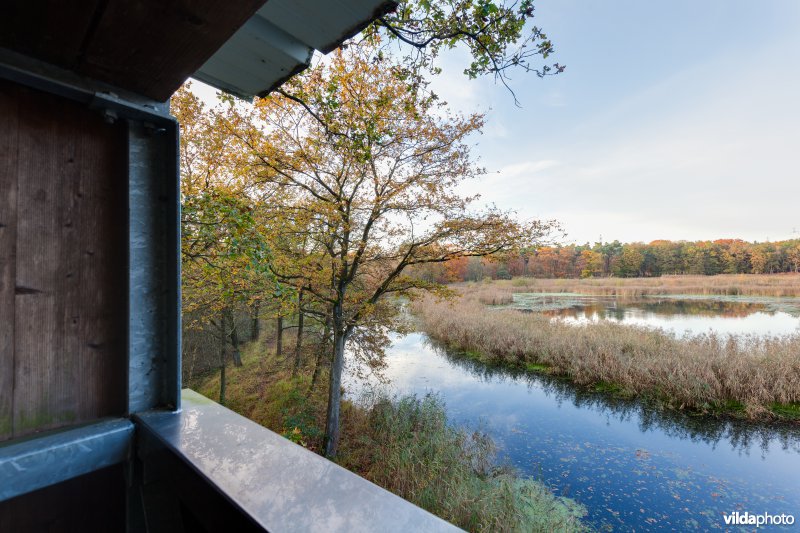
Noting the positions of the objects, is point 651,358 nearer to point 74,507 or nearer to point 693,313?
point 74,507

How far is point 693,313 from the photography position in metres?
17.6

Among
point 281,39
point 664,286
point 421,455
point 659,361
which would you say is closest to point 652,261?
point 664,286

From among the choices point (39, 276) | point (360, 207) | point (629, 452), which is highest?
point (360, 207)

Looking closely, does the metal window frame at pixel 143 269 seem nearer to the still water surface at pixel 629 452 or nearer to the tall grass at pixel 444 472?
the tall grass at pixel 444 472

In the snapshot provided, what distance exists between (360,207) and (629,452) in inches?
287

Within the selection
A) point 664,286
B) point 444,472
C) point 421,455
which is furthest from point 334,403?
point 664,286

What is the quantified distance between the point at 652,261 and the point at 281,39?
166 ft

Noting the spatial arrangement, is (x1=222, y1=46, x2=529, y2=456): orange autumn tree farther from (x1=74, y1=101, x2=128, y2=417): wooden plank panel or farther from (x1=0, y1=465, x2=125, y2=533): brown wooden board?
(x1=0, y1=465, x2=125, y2=533): brown wooden board

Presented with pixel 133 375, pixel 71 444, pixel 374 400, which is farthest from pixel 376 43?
pixel 374 400

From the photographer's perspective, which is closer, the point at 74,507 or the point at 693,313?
the point at 74,507

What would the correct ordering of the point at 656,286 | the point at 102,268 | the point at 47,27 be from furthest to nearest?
1. the point at 656,286
2. the point at 102,268
3. the point at 47,27

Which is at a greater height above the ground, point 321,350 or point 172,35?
point 172,35

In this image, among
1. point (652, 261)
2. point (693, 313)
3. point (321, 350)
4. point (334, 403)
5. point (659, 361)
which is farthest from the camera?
point (652, 261)

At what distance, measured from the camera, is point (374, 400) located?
819 cm
